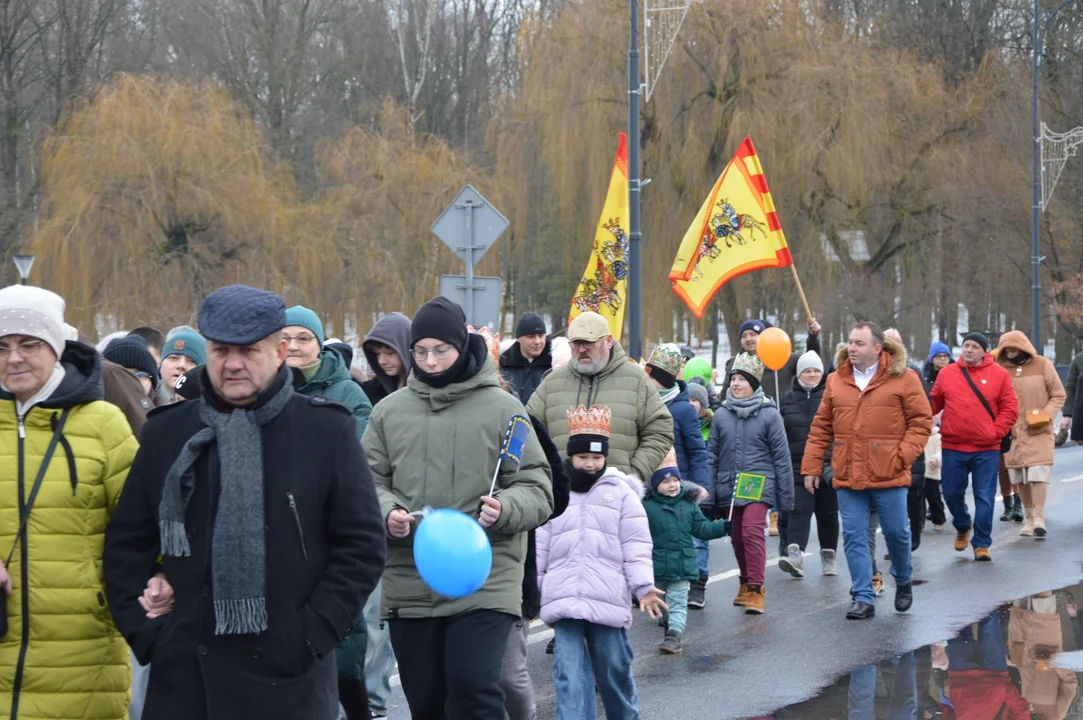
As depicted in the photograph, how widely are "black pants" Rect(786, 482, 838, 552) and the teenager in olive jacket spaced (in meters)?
6.29

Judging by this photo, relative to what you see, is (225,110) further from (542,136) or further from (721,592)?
(721,592)

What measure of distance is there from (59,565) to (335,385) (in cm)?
265

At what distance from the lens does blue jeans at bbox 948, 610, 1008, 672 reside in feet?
26.0

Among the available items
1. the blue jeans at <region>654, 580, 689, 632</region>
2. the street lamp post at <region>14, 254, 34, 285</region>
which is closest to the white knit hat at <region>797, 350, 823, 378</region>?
the blue jeans at <region>654, 580, 689, 632</region>

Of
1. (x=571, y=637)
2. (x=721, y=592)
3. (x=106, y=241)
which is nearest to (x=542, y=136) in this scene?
(x=106, y=241)

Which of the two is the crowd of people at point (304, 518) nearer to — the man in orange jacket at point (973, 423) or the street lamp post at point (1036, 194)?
the man in orange jacket at point (973, 423)

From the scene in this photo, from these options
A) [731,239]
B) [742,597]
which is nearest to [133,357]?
[742,597]

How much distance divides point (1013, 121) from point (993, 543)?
77.4ft

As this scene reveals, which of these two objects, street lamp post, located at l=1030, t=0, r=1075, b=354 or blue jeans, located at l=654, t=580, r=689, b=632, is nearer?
blue jeans, located at l=654, t=580, r=689, b=632

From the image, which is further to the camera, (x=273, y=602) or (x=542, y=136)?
(x=542, y=136)

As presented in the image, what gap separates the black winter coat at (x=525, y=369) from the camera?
420 inches

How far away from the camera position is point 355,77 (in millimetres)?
51656

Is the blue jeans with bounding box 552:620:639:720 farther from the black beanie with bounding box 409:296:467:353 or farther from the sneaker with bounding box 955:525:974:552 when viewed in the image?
the sneaker with bounding box 955:525:974:552

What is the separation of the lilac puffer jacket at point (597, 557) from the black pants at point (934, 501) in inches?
310
